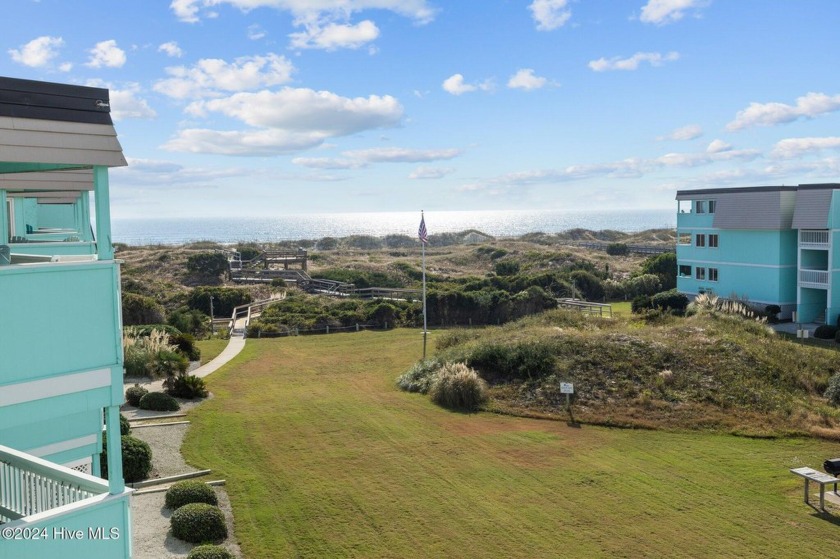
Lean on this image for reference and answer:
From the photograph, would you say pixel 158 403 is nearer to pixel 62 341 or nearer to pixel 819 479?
pixel 62 341

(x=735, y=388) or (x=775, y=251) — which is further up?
(x=775, y=251)

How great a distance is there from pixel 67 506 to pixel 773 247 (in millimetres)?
37260

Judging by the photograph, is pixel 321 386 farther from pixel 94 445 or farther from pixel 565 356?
pixel 94 445

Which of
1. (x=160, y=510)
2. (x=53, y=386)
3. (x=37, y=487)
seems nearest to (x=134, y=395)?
(x=160, y=510)

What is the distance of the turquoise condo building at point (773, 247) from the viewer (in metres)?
34.2

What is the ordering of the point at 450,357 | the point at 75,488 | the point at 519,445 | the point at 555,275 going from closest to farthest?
the point at 75,488 < the point at 519,445 < the point at 450,357 < the point at 555,275

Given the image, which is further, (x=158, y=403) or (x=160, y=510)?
(x=158, y=403)

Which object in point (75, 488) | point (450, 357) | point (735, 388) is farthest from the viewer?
point (450, 357)

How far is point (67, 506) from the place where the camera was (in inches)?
266

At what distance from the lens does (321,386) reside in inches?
957

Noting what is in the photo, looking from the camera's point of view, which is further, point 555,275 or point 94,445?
point 555,275

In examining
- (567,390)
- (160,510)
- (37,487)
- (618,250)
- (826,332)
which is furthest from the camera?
(618,250)

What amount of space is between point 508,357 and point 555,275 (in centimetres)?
2689

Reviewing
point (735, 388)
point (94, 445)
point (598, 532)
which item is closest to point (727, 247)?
point (735, 388)
